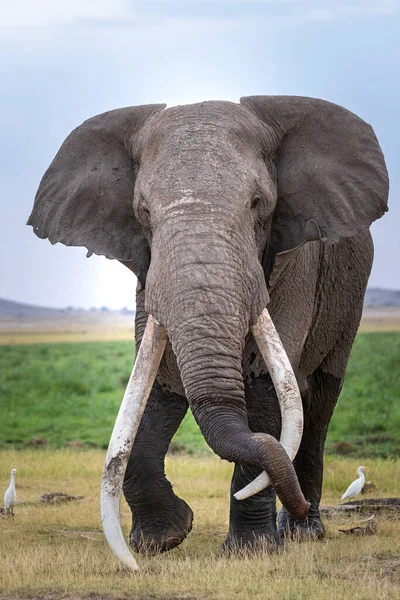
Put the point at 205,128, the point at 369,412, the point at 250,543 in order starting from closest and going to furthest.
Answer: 1. the point at 205,128
2. the point at 250,543
3. the point at 369,412

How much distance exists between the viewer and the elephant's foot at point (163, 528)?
9.19 m

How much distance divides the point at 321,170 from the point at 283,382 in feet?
5.79

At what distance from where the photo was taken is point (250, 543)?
891 cm

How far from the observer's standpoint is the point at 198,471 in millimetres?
15539

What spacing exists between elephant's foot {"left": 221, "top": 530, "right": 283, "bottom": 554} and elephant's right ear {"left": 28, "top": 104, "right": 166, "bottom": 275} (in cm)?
191

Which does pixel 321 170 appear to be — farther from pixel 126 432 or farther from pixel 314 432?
pixel 314 432

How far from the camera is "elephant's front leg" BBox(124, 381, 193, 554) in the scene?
362 inches

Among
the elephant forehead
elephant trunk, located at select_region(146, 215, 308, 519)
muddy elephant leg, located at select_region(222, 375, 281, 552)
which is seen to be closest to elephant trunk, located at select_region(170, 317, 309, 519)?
elephant trunk, located at select_region(146, 215, 308, 519)

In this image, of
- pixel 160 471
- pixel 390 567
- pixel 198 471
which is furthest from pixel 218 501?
pixel 390 567

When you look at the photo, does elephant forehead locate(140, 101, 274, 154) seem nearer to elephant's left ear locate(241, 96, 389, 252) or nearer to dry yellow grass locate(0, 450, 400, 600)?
elephant's left ear locate(241, 96, 389, 252)

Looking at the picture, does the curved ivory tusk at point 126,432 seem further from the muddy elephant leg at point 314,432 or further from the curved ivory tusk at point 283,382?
the muddy elephant leg at point 314,432

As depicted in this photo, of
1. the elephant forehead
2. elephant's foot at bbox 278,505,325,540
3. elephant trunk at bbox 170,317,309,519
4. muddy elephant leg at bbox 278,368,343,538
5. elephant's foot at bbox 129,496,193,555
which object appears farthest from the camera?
muddy elephant leg at bbox 278,368,343,538

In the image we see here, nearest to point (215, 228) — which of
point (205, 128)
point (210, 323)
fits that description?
point (210, 323)

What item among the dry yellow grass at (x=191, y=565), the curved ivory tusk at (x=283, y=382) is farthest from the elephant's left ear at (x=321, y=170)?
the dry yellow grass at (x=191, y=565)
